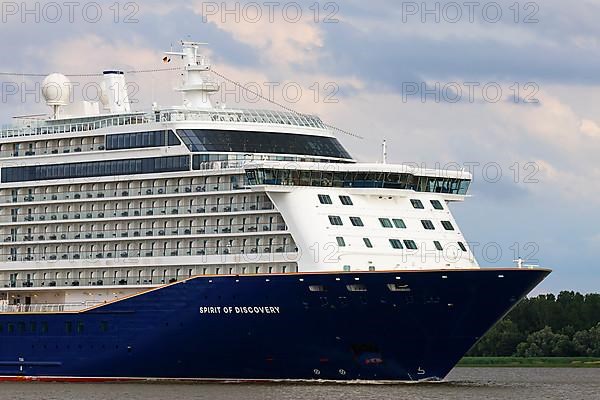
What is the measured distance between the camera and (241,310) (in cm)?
6175

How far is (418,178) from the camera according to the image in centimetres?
6544

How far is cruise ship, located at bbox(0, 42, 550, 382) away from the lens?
60.7 meters

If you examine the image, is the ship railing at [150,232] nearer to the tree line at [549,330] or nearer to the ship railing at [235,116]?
the ship railing at [235,116]

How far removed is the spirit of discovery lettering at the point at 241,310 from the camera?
61.3 meters

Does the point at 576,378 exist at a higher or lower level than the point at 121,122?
lower

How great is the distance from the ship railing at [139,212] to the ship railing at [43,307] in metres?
3.60

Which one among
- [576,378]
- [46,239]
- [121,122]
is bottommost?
[576,378]

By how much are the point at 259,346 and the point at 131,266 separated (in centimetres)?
706

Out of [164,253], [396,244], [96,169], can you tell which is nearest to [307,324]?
[396,244]

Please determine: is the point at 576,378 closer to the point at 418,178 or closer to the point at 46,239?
the point at 418,178

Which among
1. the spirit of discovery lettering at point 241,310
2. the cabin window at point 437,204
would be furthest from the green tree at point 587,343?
the spirit of discovery lettering at point 241,310

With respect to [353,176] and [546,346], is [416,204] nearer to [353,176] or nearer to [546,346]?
[353,176]

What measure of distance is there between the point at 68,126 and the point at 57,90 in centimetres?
387

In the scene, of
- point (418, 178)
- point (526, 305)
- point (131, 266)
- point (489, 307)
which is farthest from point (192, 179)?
point (526, 305)
